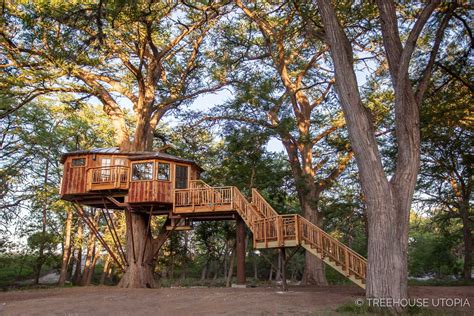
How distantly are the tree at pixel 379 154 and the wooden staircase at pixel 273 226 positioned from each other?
401cm

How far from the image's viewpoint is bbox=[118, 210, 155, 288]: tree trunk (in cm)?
2042

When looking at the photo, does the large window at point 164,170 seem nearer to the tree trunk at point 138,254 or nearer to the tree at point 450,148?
the tree trunk at point 138,254

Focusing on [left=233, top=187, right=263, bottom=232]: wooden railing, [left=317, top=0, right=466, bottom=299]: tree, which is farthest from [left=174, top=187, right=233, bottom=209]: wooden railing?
[left=317, top=0, right=466, bottom=299]: tree

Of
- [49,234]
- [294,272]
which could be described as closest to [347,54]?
[49,234]

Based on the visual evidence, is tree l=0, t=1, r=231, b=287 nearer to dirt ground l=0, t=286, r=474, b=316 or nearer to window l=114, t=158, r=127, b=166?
window l=114, t=158, r=127, b=166

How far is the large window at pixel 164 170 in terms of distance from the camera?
64.3 feet

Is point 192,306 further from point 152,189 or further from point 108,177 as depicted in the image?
point 108,177

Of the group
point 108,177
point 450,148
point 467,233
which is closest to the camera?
point 108,177

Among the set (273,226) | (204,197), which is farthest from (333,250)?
(204,197)

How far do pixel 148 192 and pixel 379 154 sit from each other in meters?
11.9

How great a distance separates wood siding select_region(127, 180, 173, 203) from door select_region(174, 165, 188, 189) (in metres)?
0.75

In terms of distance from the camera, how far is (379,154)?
10.1m

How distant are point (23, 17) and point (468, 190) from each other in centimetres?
2471

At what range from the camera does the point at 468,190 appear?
2412 centimetres
